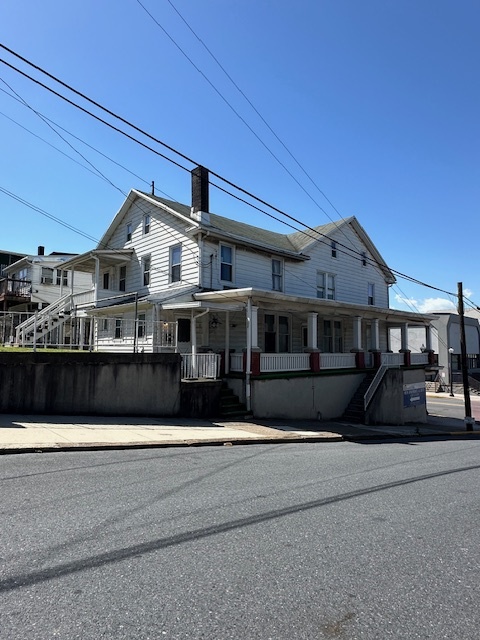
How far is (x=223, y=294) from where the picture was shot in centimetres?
1647

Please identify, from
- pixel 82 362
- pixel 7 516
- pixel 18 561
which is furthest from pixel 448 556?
pixel 82 362

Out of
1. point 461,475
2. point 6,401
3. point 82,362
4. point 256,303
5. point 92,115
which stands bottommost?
point 461,475

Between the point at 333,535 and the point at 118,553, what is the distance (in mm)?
2166

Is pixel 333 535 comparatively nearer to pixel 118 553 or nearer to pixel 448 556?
pixel 448 556

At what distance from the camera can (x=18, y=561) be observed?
388 cm

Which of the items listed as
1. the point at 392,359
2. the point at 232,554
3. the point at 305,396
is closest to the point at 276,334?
the point at 305,396

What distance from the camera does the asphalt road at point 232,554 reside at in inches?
121

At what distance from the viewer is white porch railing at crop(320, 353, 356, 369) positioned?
19578mm

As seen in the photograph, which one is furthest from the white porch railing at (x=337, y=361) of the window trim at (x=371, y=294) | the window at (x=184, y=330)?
the window trim at (x=371, y=294)

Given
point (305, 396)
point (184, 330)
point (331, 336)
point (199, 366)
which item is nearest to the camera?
point (199, 366)

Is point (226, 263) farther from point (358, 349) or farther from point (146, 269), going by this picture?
point (358, 349)

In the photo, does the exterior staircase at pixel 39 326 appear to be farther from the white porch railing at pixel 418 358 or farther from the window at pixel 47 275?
the white porch railing at pixel 418 358

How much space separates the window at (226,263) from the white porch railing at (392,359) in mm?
9126

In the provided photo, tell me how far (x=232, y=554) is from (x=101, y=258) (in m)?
20.3
